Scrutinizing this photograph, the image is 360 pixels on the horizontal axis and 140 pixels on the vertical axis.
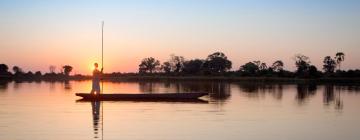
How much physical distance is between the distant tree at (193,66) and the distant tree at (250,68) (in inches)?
408

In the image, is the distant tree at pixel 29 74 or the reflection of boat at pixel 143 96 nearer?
the reflection of boat at pixel 143 96

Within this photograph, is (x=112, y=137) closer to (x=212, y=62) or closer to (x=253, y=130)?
(x=253, y=130)

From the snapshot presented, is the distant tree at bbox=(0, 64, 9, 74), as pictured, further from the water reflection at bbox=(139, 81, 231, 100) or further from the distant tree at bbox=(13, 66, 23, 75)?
the water reflection at bbox=(139, 81, 231, 100)

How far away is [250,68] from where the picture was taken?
98938 millimetres

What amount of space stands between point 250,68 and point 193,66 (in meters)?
17.3

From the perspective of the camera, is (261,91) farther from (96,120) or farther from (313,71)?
(313,71)

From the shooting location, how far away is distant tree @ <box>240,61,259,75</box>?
314 ft

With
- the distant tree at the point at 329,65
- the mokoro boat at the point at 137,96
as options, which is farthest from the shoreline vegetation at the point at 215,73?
the mokoro boat at the point at 137,96

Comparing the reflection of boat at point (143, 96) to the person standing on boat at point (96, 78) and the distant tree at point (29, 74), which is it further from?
the distant tree at point (29, 74)

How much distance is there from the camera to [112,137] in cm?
1174

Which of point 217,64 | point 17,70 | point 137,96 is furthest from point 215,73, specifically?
point 137,96

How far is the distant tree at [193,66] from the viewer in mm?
110838

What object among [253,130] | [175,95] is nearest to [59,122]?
[253,130]

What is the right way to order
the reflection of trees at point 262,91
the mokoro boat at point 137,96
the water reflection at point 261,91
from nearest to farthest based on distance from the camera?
the mokoro boat at point 137,96 → the water reflection at point 261,91 → the reflection of trees at point 262,91
